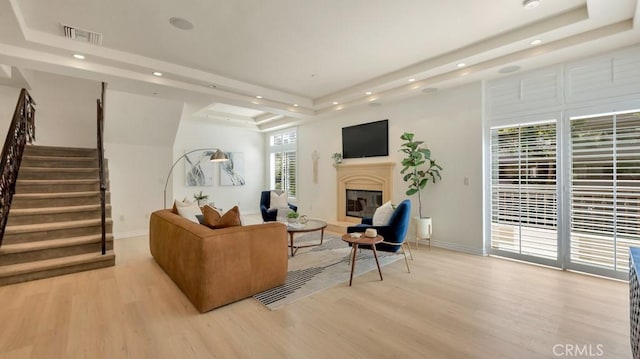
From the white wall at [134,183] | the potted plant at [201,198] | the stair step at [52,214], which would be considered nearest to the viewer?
the stair step at [52,214]

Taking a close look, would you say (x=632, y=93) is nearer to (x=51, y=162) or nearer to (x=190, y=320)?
(x=190, y=320)

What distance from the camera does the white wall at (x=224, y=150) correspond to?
25.0 ft

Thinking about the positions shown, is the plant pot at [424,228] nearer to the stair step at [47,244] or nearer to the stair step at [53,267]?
the stair step at [53,267]

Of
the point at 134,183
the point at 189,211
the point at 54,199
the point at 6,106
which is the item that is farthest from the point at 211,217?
the point at 6,106

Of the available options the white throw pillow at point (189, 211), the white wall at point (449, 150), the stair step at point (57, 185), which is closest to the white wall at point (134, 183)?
the stair step at point (57, 185)

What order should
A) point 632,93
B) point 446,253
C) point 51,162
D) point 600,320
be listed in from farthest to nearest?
1. point 51,162
2. point 446,253
3. point 632,93
4. point 600,320

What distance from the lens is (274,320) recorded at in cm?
250

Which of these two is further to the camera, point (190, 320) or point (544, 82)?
point (544, 82)

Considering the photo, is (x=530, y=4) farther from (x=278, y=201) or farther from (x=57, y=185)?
(x=57, y=185)

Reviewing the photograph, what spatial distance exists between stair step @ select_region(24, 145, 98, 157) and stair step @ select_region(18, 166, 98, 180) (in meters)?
0.69

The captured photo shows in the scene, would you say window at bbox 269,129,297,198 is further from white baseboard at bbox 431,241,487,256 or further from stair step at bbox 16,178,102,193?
stair step at bbox 16,178,102,193

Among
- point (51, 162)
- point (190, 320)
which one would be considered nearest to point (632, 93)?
point (190, 320)

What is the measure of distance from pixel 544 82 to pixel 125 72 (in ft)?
19.6

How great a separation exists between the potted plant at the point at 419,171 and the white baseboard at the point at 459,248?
343 mm
